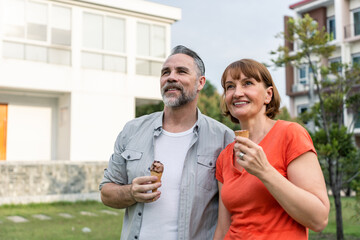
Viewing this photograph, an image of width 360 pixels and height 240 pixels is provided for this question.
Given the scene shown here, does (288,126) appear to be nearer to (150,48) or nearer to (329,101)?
(329,101)

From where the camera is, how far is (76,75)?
56.2 feet

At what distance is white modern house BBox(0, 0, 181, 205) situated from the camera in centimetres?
1599

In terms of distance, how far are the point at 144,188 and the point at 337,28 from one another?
2879 centimetres

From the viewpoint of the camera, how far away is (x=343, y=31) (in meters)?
28.1

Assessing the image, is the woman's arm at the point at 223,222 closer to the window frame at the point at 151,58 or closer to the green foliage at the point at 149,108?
the window frame at the point at 151,58

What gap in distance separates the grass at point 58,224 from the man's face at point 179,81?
240 inches

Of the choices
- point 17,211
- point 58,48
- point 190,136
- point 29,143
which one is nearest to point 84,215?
point 17,211

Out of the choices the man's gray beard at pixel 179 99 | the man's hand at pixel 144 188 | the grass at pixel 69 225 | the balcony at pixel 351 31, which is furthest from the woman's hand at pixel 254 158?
the balcony at pixel 351 31

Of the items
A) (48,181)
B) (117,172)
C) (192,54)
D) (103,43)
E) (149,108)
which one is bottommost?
(48,181)

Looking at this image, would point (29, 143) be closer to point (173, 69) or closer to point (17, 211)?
point (17, 211)

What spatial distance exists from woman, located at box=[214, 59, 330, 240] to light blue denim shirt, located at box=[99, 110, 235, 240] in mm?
258

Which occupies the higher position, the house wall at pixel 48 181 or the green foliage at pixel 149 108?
the green foliage at pixel 149 108

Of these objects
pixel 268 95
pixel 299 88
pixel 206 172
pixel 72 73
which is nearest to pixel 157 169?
pixel 206 172

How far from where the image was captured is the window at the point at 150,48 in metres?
18.7
